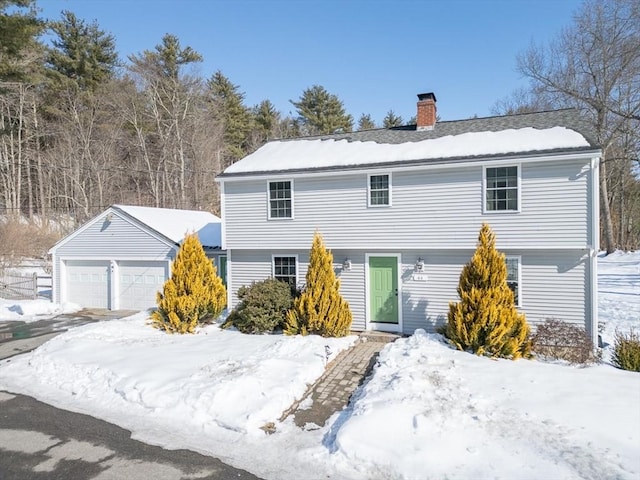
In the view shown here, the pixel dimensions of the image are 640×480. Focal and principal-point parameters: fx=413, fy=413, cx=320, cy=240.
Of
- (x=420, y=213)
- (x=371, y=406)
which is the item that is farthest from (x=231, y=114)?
(x=371, y=406)

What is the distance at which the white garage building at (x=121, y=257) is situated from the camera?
1648cm

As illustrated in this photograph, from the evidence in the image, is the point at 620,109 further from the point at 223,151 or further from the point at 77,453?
the point at 77,453

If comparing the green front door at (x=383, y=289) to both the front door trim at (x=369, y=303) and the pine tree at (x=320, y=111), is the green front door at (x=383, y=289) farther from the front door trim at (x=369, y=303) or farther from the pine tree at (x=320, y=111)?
the pine tree at (x=320, y=111)

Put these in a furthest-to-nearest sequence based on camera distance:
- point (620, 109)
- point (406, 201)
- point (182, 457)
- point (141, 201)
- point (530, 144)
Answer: point (141, 201)
point (620, 109)
point (406, 201)
point (530, 144)
point (182, 457)

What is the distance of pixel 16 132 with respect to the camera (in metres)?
30.2

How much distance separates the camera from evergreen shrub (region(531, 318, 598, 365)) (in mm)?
9273

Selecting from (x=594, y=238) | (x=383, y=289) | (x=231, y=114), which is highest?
(x=231, y=114)

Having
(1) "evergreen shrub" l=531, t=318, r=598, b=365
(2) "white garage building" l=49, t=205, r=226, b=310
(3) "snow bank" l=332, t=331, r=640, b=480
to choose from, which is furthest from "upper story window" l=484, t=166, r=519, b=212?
(2) "white garage building" l=49, t=205, r=226, b=310

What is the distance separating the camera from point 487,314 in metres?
9.56

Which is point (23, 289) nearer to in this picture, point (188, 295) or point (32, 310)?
point (32, 310)

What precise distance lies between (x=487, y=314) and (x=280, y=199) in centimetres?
706

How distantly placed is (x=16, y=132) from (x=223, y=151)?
14.8m

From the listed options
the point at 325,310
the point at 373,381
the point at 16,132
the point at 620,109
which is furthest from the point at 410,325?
the point at 16,132

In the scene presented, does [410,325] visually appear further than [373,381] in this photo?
Yes
